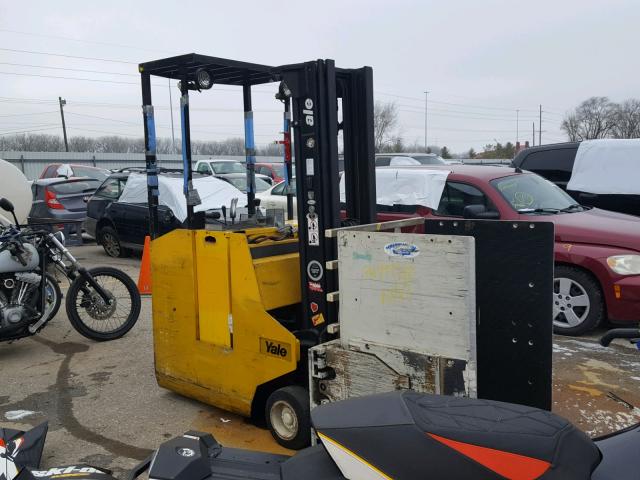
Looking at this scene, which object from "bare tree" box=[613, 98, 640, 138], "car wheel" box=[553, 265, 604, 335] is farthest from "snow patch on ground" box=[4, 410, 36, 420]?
"bare tree" box=[613, 98, 640, 138]

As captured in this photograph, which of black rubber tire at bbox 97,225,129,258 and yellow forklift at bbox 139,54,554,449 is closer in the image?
yellow forklift at bbox 139,54,554,449

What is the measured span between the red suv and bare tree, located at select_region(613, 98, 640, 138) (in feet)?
127

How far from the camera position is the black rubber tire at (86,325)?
5848mm

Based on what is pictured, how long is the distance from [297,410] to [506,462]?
2175mm

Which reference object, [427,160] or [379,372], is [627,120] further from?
[379,372]

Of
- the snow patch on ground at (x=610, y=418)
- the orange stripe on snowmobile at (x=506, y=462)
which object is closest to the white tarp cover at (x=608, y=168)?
the snow patch on ground at (x=610, y=418)

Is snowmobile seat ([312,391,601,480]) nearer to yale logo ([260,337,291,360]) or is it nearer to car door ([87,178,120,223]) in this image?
yale logo ([260,337,291,360])

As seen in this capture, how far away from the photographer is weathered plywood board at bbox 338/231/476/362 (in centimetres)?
289

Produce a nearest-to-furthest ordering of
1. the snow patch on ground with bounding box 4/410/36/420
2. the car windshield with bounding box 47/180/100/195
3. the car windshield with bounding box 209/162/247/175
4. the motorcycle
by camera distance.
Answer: the snow patch on ground with bounding box 4/410/36/420
the motorcycle
the car windshield with bounding box 47/180/100/195
the car windshield with bounding box 209/162/247/175

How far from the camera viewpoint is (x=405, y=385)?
124 inches

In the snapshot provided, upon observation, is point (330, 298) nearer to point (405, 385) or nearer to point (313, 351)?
point (313, 351)

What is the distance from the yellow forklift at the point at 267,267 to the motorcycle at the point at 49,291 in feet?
5.79

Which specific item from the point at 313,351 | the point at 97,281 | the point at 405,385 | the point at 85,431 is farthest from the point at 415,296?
the point at 97,281

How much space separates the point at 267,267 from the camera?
12.6ft
